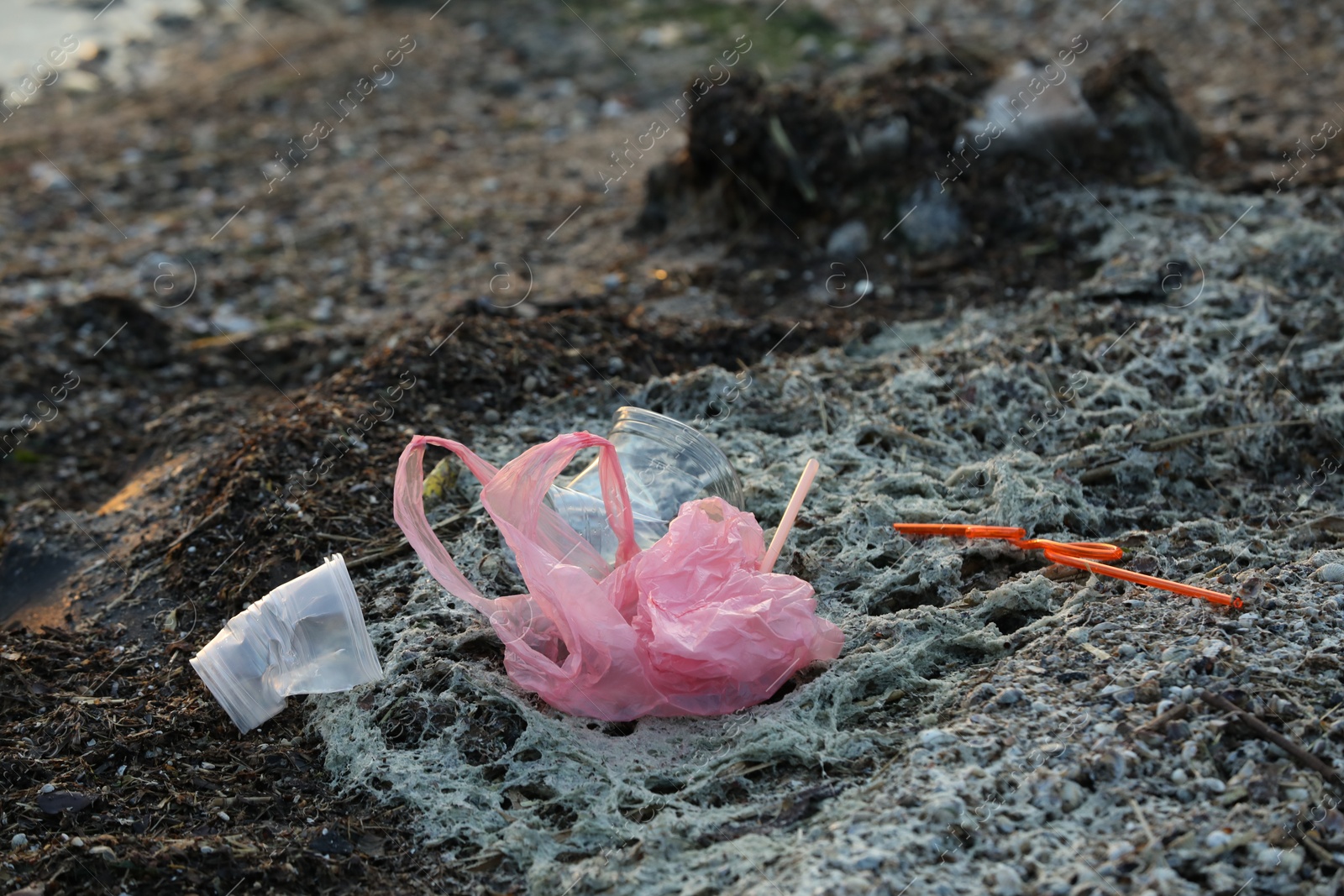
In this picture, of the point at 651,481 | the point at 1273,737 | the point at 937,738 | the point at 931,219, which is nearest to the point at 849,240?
the point at 931,219

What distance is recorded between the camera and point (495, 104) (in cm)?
694

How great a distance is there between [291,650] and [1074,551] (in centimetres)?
182

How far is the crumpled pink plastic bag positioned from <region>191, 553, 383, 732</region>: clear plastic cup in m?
0.21

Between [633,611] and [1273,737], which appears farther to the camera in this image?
[633,611]

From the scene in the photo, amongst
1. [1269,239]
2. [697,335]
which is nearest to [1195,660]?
[697,335]

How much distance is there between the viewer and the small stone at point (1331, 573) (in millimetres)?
2385

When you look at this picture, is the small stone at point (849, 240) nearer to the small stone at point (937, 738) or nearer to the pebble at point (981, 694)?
the pebble at point (981, 694)

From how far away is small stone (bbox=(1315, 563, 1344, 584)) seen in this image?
2.38 metres

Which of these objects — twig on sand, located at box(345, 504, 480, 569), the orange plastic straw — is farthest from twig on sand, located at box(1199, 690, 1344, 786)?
twig on sand, located at box(345, 504, 480, 569)

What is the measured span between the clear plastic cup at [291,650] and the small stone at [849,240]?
2.91m

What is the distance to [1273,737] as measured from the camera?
1.96m

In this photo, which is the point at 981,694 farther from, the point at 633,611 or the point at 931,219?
the point at 931,219

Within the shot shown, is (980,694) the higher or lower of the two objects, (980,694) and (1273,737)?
the higher

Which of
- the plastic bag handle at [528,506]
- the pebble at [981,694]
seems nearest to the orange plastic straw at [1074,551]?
the pebble at [981,694]
